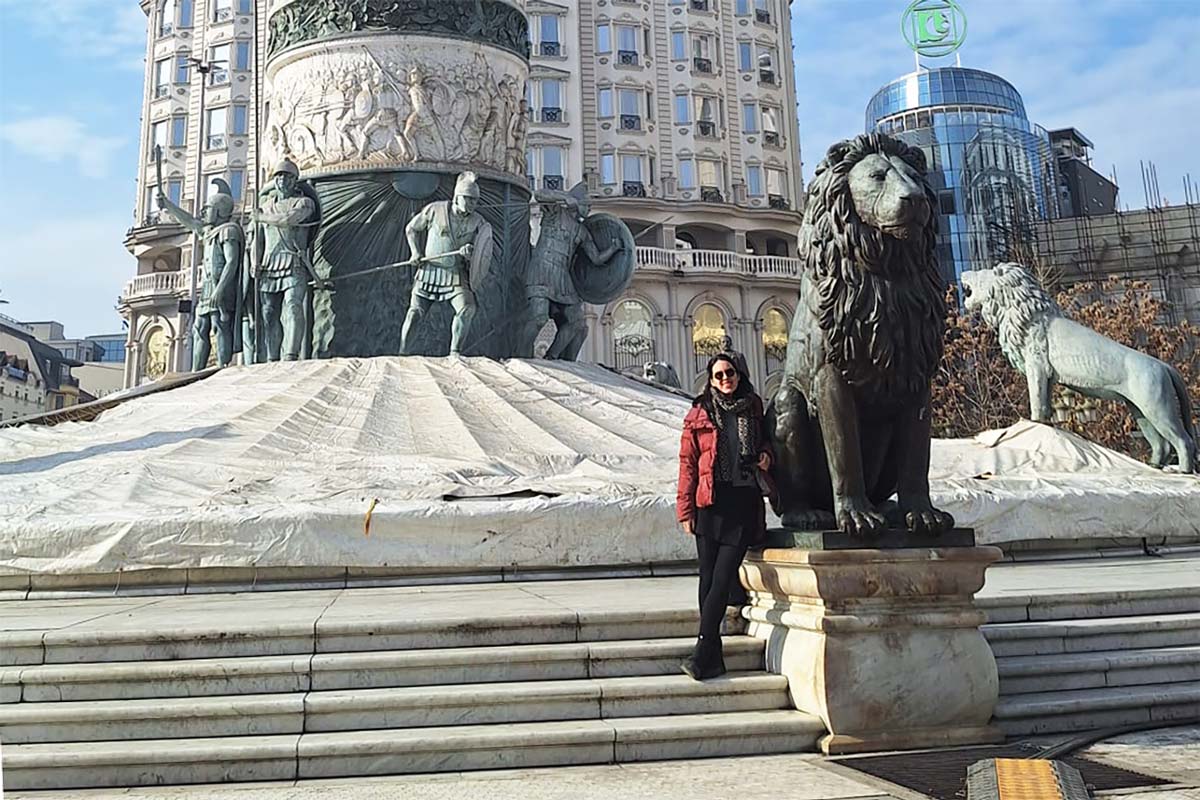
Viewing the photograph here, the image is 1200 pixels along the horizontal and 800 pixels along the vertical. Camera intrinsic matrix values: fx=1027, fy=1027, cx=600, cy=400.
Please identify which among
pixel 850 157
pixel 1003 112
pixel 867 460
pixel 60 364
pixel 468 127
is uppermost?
pixel 1003 112

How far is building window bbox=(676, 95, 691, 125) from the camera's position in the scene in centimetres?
4675

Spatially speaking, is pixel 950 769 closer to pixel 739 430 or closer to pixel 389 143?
pixel 739 430

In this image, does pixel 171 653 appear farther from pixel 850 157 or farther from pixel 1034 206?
pixel 1034 206

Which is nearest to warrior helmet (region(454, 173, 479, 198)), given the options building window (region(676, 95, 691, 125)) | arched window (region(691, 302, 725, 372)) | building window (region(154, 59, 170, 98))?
arched window (region(691, 302, 725, 372))

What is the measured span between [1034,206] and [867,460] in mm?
49239

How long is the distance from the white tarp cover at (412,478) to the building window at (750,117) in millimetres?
37999

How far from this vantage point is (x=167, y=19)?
48.6m

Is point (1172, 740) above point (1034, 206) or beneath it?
beneath

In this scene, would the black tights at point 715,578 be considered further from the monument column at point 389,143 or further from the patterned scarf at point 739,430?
the monument column at point 389,143

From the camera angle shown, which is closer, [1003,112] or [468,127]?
[468,127]

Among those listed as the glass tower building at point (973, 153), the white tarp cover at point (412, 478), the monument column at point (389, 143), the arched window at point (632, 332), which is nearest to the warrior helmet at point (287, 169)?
the monument column at point (389, 143)

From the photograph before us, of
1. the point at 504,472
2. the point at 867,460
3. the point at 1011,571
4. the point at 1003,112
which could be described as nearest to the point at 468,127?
the point at 504,472

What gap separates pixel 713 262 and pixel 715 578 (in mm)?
38399

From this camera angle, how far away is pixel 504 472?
848 centimetres
